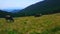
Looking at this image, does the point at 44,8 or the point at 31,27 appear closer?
the point at 31,27

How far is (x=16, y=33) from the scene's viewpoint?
578 cm

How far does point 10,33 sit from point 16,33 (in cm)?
20

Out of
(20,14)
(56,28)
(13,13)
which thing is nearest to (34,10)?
(20,14)

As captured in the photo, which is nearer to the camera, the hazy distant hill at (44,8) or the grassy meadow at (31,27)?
the grassy meadow at (31,27)

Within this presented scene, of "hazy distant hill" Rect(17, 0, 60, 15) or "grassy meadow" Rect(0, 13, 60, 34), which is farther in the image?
"hazy distant hill" Rect(17, 0, 60, 15)

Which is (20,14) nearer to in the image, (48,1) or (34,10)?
(34,10)

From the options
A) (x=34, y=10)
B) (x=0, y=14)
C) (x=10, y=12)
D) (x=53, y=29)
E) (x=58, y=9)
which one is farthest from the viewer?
(x=58, y=9)

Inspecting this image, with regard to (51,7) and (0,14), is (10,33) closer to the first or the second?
(0,14)

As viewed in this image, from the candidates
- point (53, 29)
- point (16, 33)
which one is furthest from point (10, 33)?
point (53, 29)

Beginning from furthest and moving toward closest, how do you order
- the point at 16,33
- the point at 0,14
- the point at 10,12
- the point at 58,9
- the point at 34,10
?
1. the point at 58,9
2. the point at 34,10
3. the point at 0,14
4. the point at 10,12
5. the point at 16,33

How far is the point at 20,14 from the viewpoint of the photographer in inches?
468

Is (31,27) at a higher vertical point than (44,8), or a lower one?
lower

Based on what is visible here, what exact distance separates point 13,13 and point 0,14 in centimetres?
103

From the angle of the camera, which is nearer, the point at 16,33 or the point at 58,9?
the point at 16,33
